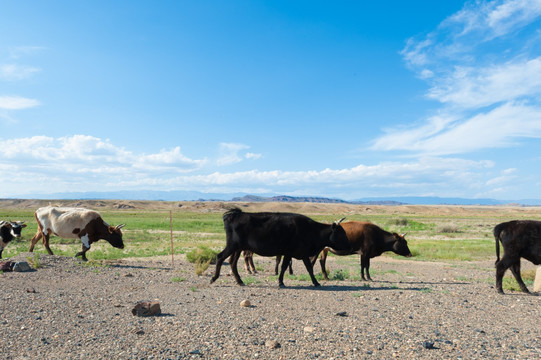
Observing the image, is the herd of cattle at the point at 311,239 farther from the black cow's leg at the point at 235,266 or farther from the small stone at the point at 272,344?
the small stone at the point at 272,344

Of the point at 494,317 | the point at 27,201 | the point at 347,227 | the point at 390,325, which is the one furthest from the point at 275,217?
the point at 27,201

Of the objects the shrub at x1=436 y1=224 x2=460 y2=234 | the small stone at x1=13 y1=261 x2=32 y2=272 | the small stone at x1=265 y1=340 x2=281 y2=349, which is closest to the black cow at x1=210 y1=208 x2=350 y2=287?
the small stone at x1=265 y1=340 x2=281 y2=349

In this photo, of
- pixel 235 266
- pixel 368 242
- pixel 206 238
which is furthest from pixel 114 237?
pixel 206 238

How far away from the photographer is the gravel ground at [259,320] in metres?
6.03

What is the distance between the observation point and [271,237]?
1147cm

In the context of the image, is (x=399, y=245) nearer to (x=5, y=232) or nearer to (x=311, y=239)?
(x=311, y=239)

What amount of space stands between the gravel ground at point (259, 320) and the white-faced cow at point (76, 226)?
3.82 meters

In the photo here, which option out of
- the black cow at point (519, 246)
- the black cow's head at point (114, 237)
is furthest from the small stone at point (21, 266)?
the black cow at point (519, 246)

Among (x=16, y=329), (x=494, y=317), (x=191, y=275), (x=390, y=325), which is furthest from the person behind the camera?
(x=191, y=275)

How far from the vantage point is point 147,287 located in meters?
11.1

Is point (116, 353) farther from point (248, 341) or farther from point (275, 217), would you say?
point (275, 217)

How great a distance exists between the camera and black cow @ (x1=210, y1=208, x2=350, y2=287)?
11.5 metres

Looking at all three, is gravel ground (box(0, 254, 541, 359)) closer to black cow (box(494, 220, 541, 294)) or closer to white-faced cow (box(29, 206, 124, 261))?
black cow (box(494, 220, 541, 294))

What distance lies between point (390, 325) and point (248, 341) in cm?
281
